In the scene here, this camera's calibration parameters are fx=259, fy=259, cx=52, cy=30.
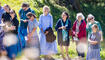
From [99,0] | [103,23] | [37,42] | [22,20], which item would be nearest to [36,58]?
[37,42]

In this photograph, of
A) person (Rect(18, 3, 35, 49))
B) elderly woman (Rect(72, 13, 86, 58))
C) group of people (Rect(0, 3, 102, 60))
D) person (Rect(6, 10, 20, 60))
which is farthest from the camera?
elderly woman (Rect(72, 13, 86, 58))

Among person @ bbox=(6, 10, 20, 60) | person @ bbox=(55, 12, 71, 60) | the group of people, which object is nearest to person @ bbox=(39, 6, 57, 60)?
the group of people

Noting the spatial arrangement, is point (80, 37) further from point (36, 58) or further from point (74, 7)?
point (74, 7)

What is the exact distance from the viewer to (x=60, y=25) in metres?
8.95

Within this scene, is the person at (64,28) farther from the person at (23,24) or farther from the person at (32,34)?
the person at (23,24)

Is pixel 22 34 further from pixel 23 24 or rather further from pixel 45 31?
pixel 45 31

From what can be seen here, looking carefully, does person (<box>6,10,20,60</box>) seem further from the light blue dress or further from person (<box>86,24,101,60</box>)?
person (<box>86,24,101,60</box>)

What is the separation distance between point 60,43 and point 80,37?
2.43 ft

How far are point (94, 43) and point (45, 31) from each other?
5.98 feet

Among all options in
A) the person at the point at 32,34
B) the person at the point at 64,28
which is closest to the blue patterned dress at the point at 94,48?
the person at the point at 64,28

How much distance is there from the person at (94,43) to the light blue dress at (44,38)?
1528 millimetres

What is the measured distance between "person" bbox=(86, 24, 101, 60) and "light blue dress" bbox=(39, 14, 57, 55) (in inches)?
60.2

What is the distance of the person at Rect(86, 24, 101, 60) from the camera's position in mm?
7895

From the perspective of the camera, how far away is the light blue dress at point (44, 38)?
8.83 m
